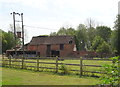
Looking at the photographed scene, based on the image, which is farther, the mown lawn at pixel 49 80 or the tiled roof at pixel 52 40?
the tiled roof at pixel 52 40

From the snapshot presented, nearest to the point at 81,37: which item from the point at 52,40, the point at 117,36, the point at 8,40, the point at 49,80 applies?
the point at 52,40

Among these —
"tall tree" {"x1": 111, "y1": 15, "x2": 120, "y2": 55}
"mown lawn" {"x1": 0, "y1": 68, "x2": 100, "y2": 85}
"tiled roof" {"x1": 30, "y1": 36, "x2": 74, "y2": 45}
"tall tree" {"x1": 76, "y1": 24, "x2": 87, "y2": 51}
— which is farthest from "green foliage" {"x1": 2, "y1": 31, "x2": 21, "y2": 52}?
"mown lawn" {"x1": 0, "y1": 68, "x2": 100, "y2": 85}

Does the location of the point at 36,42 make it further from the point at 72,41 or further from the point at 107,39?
the point at 107,39

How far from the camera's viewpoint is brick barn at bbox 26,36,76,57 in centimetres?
6341

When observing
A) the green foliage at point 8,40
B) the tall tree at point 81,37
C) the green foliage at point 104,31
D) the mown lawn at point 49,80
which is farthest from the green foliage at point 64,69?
the green foliage at point 104,31

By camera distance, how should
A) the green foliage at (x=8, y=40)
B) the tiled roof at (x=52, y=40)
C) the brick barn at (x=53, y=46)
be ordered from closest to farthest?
the brick barn at (x=53, y=46) → the tiled roof at (x=52, y=40) → the green foliage at (x=8, y=40)

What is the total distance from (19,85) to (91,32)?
78678 mm

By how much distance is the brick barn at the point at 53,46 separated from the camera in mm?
63406

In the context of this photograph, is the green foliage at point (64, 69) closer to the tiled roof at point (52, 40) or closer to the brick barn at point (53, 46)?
the brick barn at point (53, 46)

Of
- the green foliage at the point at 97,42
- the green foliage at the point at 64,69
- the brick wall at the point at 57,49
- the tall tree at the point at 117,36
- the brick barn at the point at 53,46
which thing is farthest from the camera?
the green foliage at the point at 97,42

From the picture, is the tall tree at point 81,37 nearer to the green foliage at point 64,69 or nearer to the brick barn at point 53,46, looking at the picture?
the brick barn at point 53,46

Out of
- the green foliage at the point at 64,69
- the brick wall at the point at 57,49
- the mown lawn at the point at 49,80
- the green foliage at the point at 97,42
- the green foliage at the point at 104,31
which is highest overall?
the green foliage at the point at 104,31

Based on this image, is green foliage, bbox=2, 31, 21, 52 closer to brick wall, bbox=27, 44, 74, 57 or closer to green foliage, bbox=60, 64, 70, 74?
brick wall, bbox=27, 44, 74, 57

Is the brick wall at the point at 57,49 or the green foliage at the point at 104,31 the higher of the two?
the green foliage at the point at 104,31
